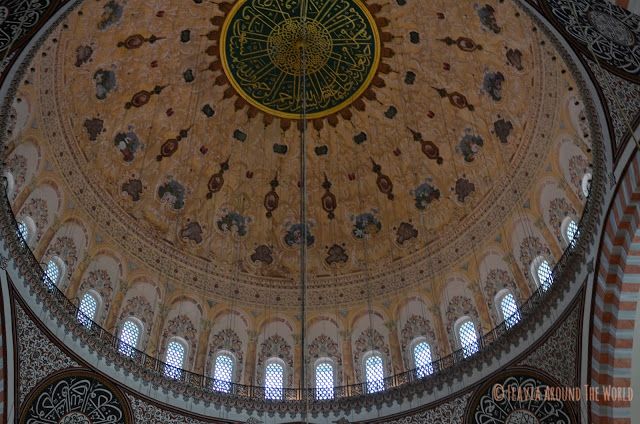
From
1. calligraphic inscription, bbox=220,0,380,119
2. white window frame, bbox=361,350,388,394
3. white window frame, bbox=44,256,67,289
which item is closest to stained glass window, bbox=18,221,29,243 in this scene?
white window frame, bbox=44,256,67,289

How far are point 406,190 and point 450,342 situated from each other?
3.83 metres

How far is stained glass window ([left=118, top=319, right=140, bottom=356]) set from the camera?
1467 cm

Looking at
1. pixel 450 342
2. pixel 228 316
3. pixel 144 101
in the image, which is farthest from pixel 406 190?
pixel 144 101

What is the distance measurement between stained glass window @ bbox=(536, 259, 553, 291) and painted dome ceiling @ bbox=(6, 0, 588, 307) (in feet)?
4.34

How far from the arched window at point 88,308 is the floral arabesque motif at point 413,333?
257 inches

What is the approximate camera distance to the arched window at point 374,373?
1563 centimetres

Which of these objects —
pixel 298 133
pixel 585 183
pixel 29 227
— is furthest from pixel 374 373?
pixel 29 227

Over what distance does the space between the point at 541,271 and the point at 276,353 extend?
6.05m

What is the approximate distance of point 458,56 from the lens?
1602cm

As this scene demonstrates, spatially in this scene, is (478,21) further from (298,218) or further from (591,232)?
(298,218)

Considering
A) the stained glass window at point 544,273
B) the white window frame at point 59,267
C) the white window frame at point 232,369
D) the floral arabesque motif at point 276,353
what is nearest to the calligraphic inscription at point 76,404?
the white window frame at point 59,267

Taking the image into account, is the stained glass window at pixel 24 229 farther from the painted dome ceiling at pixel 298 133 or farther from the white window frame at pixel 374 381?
the white window frame at pixel 374 381

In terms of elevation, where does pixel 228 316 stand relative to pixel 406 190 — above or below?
below

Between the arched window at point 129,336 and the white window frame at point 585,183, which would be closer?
the white window frame at point 585,183
